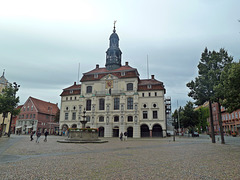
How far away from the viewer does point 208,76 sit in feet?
85.7

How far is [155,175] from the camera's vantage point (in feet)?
22.4

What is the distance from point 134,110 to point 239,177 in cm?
4463

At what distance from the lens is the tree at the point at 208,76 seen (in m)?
25.7

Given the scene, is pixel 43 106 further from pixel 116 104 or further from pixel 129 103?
pixel 129 103

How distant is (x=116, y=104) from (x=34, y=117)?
33475 mm

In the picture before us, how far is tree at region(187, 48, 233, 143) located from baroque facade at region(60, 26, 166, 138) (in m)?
22.9

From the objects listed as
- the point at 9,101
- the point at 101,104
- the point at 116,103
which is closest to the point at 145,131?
the point at 116,103

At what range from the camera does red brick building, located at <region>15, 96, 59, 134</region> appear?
6700 centimetres

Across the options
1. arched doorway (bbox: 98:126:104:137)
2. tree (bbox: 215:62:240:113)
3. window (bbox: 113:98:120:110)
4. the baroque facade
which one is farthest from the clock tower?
tree (bbox: 215:62:240:113)

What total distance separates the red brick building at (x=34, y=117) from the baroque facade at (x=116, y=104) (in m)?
14.3

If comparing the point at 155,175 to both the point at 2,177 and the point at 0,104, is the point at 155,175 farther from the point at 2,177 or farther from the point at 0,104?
the point at 0,104

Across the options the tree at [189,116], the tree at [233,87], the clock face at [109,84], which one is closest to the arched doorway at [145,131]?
the tree at [189,116]

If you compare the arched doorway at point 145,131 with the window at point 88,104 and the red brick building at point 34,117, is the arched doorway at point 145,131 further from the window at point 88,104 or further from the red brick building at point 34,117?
the red brick building at point 34,117

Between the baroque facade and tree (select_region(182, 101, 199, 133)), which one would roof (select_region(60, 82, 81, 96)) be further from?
tree (select_region(182, 101, 199, 133))
